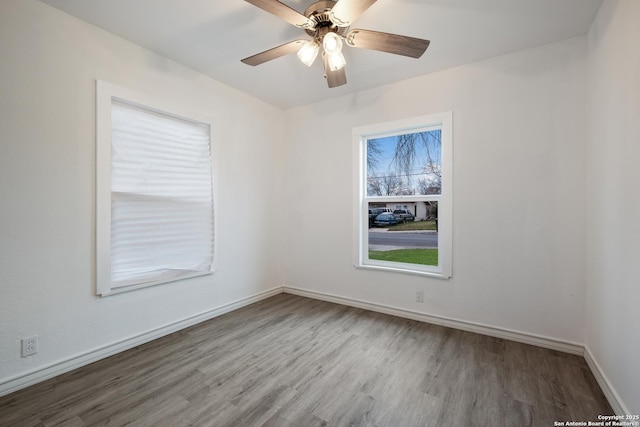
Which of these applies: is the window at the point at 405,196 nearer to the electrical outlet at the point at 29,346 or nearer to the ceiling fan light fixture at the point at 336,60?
the ceiling fan light fixture at the point at 336,60

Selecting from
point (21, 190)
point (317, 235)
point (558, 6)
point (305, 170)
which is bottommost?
point (317, 235)

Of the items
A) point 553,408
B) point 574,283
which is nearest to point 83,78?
point 553,408

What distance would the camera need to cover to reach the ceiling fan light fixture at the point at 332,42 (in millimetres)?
1798

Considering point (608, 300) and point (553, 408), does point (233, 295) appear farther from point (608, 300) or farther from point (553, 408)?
point (608, 300)

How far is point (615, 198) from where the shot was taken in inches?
66.5

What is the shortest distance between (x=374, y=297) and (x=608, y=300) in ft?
6.40

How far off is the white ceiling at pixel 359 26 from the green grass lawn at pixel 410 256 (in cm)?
191

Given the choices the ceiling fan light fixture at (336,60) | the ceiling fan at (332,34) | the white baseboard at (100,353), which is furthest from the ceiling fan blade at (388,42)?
the white baseboard at (100,353)

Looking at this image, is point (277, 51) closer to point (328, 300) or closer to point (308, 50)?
point (308, 50)

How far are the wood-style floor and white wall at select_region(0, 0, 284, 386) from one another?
0.30 m

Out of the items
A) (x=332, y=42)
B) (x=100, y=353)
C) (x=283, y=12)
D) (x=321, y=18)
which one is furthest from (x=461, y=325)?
(x=100, y=353)

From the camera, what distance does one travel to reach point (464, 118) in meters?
2.71

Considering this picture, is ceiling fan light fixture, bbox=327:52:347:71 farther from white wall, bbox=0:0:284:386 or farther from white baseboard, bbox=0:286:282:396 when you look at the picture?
white baseboard, bbox=0:286:282:396

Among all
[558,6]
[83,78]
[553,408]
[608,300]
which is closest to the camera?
[553,408]
